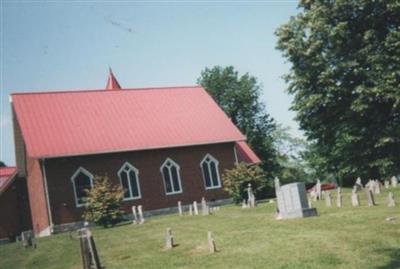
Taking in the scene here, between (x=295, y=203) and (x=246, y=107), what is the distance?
43.3 metres

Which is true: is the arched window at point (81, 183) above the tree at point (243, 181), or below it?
above

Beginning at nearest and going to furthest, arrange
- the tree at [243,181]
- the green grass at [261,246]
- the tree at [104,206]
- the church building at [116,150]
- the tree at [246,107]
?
the green grass at [261,246] → the tree at [104,206] → the church building at [116,150] → the tree at [243,181] → the tree at [246,107]

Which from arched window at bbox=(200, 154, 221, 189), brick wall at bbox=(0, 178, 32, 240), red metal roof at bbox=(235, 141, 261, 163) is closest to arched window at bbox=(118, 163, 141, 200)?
arched window at bbox=(200, 154, 221, 189)

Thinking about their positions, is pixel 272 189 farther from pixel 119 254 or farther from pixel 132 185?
pixel 119 254

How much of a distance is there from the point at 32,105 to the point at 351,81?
24349 mm

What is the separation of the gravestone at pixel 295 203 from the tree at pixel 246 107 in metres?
40.5

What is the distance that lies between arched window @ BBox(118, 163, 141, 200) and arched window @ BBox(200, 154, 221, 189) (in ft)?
18.9

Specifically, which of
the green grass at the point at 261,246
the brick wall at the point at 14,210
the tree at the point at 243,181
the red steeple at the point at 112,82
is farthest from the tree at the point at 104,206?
the red steeple at the point at 112,82

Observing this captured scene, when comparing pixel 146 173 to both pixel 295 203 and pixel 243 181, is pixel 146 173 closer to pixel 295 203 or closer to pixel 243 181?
pixel 243 181

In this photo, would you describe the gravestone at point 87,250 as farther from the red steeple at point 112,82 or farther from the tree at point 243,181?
the red steeple at point 112,82

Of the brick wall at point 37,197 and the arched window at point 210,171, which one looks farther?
the arched window at point 210,171

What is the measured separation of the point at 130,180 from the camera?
3678 cm

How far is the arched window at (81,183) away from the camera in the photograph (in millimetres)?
34344

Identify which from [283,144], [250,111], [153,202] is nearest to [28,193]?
[153,202]
